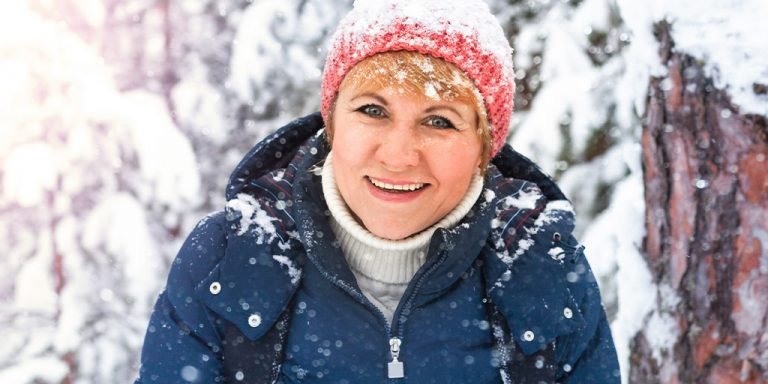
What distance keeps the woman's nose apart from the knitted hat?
0.26 metres

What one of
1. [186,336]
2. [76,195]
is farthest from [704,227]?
[76,195]

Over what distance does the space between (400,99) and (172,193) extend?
5.34 meters

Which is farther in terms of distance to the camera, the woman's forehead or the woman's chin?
the woman's chin

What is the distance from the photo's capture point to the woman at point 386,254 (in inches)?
86.8

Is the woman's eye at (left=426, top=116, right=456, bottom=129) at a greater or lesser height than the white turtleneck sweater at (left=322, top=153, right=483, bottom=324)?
greater

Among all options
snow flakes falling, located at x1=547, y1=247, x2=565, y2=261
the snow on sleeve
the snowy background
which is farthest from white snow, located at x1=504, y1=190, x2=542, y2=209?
the snowy background

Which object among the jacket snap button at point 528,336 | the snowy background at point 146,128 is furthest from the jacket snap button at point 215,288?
the snowy background at point 146,128

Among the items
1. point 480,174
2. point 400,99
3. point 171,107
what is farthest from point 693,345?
point 171,107

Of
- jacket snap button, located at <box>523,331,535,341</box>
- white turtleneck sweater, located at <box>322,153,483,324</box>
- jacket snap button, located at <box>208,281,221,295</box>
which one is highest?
white turtleneck sweater, located at <box>322,153,483,324</box>

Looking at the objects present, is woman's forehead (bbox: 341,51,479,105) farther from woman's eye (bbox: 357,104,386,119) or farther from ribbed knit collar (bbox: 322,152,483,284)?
ribbed knit collar (bbox: 322,152,483,284)

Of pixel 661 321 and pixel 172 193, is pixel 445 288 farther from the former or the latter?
pixel 172 193

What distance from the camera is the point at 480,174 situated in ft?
A: 8.39

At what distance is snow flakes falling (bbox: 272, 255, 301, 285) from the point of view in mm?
2303

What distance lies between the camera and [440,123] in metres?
2.28
